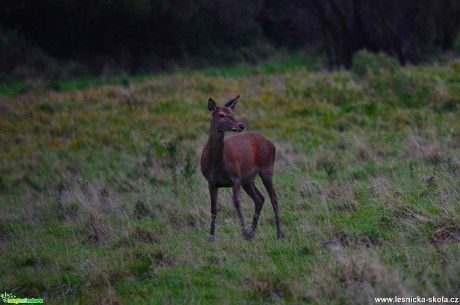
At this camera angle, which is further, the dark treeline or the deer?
the dark treeline

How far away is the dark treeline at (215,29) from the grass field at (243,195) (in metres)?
7.76

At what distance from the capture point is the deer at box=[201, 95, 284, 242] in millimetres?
10094

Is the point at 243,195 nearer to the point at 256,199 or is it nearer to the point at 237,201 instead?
the point at 256,199

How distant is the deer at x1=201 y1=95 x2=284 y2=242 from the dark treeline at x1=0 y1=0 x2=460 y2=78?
19.7 meters

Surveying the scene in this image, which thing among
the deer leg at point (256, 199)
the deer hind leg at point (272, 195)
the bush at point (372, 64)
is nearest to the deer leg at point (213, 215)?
the deer leg at point (256, 199)

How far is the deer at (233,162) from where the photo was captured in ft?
33.1

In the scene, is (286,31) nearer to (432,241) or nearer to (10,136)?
(10,136)

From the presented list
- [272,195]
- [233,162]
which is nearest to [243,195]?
[272,195]

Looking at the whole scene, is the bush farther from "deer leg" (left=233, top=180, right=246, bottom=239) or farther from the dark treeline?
"deer leg" (left=233, top=180, right=246, bottom=239)

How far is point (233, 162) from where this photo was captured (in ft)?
33.4

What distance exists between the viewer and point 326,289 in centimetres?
721

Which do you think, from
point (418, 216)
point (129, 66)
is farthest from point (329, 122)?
point (129, 66)

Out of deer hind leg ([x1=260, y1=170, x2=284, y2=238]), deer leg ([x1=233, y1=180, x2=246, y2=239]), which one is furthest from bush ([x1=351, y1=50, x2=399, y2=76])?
deer leg ([x1=233, y1=180, x2=246, y2=239])

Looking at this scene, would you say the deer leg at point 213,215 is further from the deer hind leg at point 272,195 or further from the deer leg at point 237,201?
the deer hind leg at point 272,195
